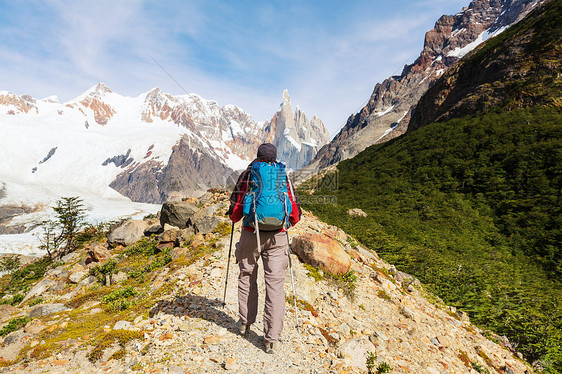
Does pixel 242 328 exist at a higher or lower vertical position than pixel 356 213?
higher

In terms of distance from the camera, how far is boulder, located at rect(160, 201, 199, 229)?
15.4 meters

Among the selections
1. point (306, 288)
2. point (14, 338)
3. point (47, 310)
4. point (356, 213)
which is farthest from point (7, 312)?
point (356, 213)

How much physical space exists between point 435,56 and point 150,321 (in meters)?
251

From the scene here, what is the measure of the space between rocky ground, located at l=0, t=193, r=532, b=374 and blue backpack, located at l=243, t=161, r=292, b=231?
228 cm

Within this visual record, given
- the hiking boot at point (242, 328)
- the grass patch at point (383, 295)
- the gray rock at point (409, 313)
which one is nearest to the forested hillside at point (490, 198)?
the gray rock at point (409, 313)

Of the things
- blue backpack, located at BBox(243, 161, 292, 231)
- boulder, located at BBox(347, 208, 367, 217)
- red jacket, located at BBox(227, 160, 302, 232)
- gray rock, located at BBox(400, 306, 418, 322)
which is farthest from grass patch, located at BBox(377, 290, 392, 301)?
boulder, located at BBox(347, 208, 367, 217)

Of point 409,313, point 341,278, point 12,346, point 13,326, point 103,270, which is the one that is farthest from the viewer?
point 103,270

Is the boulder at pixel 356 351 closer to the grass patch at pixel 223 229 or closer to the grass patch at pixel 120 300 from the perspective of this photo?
the grass patch at pixel 120 300

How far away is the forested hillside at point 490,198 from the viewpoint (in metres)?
10.3

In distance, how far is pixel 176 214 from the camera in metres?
15.5

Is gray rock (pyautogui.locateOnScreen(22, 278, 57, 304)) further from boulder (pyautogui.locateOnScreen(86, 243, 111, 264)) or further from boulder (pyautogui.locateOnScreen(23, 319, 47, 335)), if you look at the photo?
boulder (pyautogui.locateOnScreen(23, 319, 47, 335))

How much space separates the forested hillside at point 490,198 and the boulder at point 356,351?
6.08 meters

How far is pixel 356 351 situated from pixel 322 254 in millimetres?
3763

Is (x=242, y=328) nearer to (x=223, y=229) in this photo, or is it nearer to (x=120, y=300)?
(x=120, y=300)
